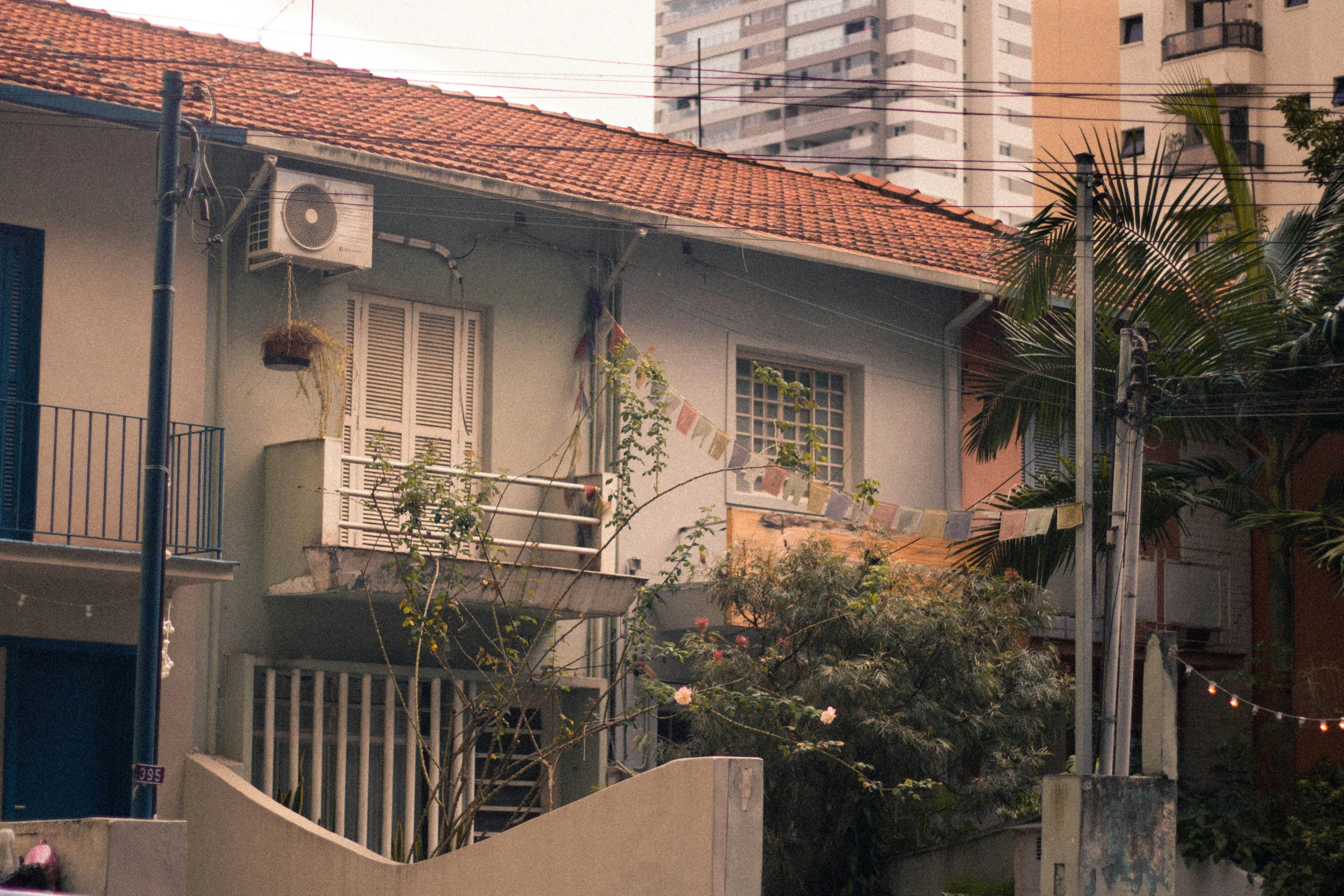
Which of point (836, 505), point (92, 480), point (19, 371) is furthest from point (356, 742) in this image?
point (836, 505)

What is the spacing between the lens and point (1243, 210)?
19.0 meters

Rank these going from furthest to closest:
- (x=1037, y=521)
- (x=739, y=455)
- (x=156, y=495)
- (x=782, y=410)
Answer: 1. (x=782, y=410)
2. (x=739, y=455)
3. (x=1037, y=521)
4. (x=156, y=495)

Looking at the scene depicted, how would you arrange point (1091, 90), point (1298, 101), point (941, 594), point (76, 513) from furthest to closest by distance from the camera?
point (1091, 90)
point (1298, 101)
point (941, 594)
point (76, 513)

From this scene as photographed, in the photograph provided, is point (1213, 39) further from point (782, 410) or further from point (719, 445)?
point (719, 445)

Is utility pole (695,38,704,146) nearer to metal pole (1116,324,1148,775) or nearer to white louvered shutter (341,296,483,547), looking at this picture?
white louvered shutter (341,296,483,547)

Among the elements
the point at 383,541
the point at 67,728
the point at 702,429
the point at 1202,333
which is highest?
the point at 1202,333

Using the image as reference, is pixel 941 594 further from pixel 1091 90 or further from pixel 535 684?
pixel 1091 90

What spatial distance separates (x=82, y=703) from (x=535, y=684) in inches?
135

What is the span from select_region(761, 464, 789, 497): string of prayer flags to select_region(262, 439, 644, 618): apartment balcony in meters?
1.42

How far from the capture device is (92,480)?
558 inches

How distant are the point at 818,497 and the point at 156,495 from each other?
6003mm

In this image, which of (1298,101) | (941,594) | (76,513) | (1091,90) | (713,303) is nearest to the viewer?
(76,513)

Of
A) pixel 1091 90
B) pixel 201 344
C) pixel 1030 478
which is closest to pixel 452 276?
pixel 201 344

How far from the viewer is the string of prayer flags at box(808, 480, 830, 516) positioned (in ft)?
50.6
